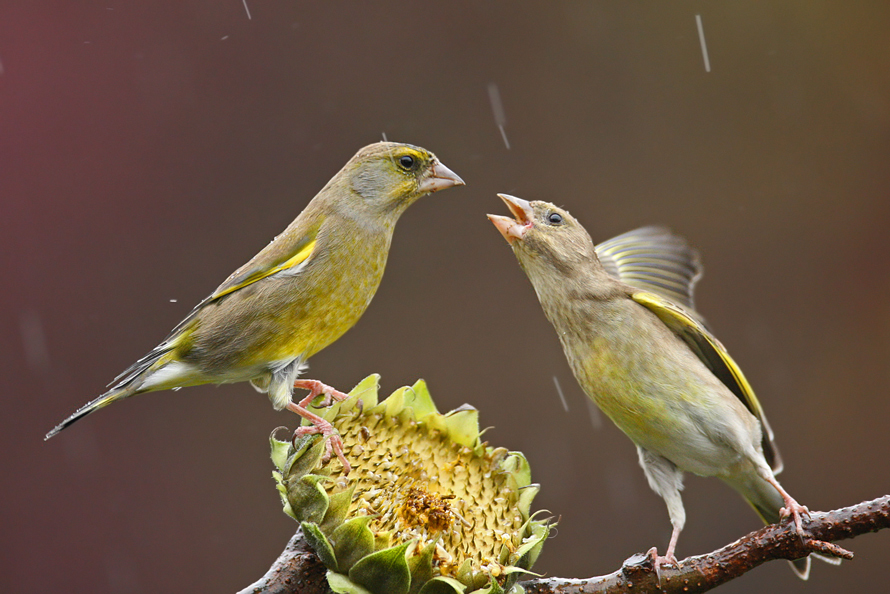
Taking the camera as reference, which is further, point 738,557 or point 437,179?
point 437,179

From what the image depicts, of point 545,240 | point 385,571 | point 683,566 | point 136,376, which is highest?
point 136,376

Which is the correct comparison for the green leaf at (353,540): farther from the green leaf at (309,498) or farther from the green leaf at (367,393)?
the green leaf at (367,393)

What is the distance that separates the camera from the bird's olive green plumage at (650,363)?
6.85 feet

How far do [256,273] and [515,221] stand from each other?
0.71 metres

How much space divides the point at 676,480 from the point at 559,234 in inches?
30.3

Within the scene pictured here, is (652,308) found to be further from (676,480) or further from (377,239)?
(377,239)

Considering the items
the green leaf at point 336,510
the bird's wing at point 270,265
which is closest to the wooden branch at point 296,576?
the green leaf at point 336,510

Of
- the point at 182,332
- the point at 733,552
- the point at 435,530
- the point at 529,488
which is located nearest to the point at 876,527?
the point at 733,552

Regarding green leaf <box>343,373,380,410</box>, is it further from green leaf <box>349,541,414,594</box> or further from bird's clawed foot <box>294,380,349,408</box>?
green leaf <box>349,541,414,594</box>

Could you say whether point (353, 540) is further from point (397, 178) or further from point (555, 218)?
point (555, 218)

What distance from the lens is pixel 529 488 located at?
1897 millimetres

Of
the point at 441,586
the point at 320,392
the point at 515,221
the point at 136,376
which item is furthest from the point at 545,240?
the point at 136,376

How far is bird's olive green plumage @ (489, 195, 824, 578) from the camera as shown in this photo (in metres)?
2.09

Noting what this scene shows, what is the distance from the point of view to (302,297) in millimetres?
1883
